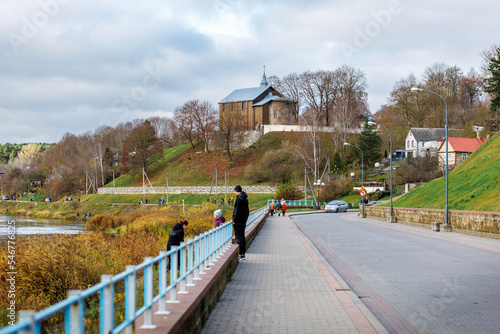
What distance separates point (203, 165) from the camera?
103 m

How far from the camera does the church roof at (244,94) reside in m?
114

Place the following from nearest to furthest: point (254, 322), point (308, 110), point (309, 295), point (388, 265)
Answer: point (254, 322) → point (309, 295) → point (388, 265) → point (308, 110)

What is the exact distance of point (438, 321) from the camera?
7.04 m

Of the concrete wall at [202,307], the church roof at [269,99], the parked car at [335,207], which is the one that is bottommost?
the parked car at [335,207]

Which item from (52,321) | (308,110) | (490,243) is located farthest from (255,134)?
(52,321)

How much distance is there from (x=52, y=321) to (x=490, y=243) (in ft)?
51.7

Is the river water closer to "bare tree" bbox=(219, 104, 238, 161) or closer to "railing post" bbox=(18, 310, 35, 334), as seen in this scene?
"railing post" bbox=(18, 310, 35, 334)

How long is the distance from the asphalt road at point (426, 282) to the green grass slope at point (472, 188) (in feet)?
39.8

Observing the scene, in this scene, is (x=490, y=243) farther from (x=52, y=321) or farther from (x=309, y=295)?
(x=52, y=321)

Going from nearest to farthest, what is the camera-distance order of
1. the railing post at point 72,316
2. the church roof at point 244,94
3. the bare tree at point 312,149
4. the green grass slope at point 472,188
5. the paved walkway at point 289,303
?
the railing post at point 72,316
the paved walkway at point 289,303
the green grass slope at point 472,188
the bare tree at point 312,149
the church roof at point 244,94

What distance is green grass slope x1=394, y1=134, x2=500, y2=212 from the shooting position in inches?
1181

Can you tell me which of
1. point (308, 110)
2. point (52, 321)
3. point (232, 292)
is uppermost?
point (308, 110)

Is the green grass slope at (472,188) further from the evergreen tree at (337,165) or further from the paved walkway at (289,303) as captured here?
→ the evergreen tree at (337,165)

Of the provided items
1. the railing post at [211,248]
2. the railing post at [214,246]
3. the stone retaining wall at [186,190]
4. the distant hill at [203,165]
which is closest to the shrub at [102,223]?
the railing post at [214,246]
